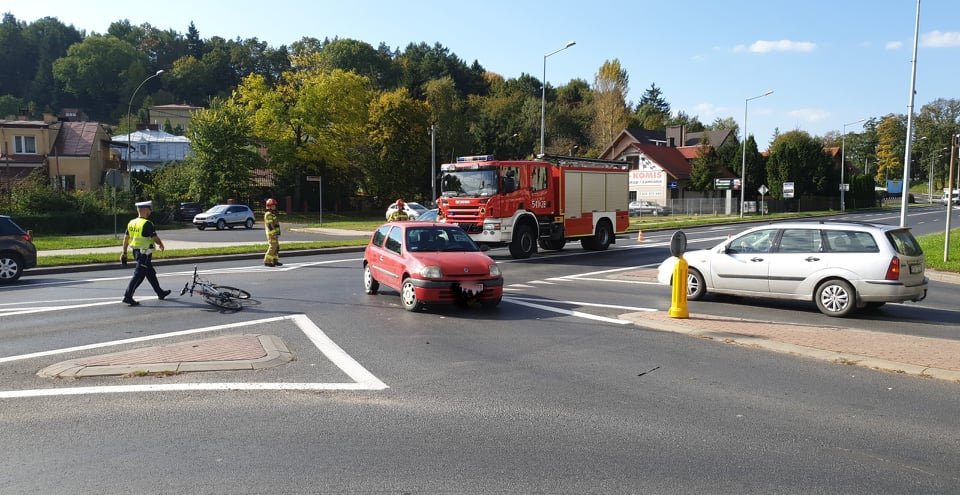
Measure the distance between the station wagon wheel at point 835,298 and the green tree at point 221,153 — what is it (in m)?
47.3

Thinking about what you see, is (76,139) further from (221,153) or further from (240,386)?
(240,386)

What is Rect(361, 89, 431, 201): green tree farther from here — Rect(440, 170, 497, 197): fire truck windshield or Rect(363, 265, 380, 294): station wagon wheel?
Rect(363, 265, 380, 294): station wagon wheel

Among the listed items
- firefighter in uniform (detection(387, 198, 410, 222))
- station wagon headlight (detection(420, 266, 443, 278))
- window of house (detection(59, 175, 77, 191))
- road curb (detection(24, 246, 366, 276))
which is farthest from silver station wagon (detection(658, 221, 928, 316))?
window of house (detection(59, 175, 77, 191))

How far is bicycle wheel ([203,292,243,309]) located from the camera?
11500mm

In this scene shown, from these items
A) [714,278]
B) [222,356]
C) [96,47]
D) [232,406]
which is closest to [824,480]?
[232,406]

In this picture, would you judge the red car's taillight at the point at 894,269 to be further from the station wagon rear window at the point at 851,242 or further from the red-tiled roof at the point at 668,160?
the red-tiled roof at the point at 668,160

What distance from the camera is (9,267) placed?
51.9 feet

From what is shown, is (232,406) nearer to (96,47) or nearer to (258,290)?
(258,290)

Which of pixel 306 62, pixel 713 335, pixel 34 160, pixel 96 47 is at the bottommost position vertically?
pixel 713 335

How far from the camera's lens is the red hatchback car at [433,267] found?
11.2 metres

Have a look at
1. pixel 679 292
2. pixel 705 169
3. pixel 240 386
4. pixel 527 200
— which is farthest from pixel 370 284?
pixel 705 169

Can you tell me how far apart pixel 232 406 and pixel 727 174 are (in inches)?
2605

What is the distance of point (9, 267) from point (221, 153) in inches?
1517

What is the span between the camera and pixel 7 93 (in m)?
122
